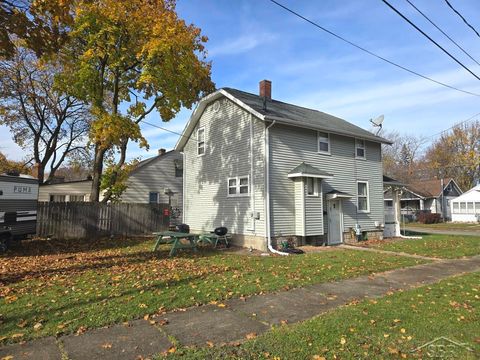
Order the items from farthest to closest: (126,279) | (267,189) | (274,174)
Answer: (274,174) → (267,189) → (126,279)

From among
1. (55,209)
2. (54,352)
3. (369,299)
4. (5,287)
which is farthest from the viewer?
(55,209)

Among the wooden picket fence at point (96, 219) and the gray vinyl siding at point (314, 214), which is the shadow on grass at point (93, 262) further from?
the wooden picket fence at point (96, 219)

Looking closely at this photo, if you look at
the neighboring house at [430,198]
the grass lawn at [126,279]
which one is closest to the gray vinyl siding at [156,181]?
the grass lawn at [126,279]

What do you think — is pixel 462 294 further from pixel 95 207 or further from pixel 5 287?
pixel 95 207

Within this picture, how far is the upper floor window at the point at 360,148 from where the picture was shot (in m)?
18.6

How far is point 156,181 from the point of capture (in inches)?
1184

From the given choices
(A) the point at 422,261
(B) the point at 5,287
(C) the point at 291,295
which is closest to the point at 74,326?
(B) the point at 5,287

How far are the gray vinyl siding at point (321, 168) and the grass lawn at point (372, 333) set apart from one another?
820 cm

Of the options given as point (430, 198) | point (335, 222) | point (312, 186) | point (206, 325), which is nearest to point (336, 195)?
point (312, 186)

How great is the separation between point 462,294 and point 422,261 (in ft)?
15.3

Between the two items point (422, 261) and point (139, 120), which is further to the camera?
point (139, 120)

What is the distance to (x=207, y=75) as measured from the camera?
2200 centimetres

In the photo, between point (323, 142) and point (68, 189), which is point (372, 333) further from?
point (68, 189)

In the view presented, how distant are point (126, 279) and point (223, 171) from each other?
370 inches
